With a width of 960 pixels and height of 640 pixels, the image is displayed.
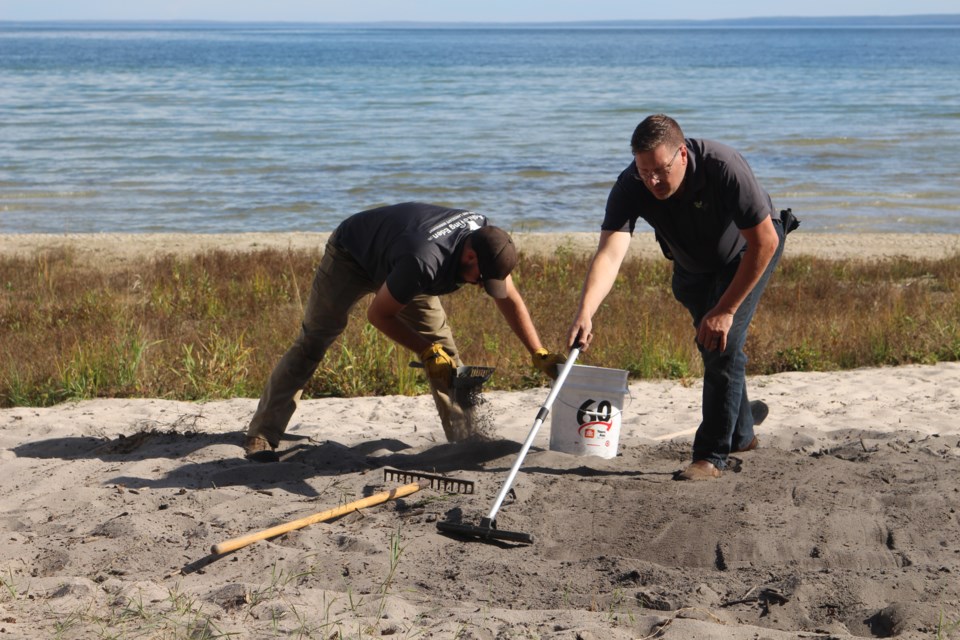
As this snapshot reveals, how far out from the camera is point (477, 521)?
16.4 feet

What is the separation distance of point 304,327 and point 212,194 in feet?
52.2

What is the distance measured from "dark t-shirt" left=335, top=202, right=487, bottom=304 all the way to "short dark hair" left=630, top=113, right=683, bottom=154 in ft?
3.23

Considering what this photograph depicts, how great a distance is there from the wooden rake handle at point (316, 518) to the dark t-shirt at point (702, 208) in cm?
166

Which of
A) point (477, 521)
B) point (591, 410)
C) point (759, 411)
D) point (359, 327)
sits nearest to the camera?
point (477, 521)

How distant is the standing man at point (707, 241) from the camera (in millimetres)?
4906

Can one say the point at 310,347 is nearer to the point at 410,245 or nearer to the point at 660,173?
the point at 410,245

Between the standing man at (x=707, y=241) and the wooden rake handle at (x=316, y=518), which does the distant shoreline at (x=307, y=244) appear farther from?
the wooden rake handle at (x=316, y=518)

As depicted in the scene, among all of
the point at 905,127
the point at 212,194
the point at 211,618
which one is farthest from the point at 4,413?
the point at 905,127

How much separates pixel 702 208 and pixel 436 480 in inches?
77.0

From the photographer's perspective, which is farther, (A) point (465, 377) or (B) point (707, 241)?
(A) point (465, 377)

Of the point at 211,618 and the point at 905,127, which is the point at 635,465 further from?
the point at 905,127

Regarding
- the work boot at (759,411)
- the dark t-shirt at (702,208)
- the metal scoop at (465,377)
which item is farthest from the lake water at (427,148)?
the dark t-shirt at (702,208)

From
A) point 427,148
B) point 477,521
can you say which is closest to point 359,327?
point 477,521

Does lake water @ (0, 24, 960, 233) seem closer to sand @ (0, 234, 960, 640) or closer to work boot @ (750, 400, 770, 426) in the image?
work boot @ (750, 400, 770, 426)
